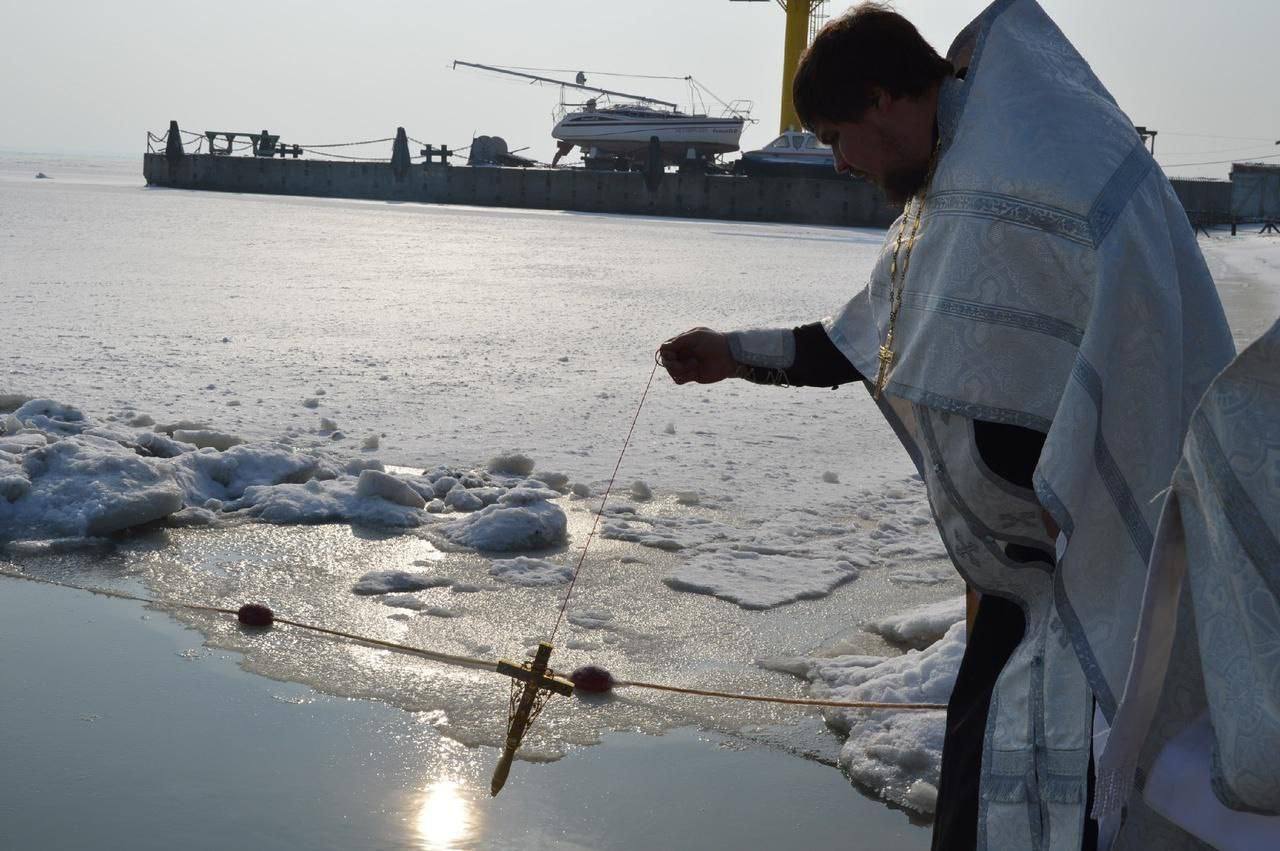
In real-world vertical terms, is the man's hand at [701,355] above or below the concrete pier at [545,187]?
above

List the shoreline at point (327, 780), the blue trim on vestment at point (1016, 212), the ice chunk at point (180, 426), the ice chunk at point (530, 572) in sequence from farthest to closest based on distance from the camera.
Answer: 1. the ice chunk at point (180, 426)
2. the ice chunk at point (530, 572)
3. the shoreline at point (327, 780)
4. the blue trim on vestment at point (1016, 212)

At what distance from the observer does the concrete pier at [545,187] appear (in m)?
45.5

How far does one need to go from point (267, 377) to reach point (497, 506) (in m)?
3.87

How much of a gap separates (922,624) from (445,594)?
153 centimetres

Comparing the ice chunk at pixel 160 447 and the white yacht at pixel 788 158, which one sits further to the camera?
the white yacht at pixel 788 158

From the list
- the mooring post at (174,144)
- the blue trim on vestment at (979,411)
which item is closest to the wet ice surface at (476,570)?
the blue trim on vestment at (979,411)

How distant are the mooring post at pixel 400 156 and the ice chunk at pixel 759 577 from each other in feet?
163

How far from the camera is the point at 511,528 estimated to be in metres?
5.32

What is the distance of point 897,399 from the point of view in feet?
7.59

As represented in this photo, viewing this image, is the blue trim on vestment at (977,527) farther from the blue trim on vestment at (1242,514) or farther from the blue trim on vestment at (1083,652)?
the blue trim on vestment at (1242,514)

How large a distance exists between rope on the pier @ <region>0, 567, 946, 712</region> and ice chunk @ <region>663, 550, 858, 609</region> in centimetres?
88

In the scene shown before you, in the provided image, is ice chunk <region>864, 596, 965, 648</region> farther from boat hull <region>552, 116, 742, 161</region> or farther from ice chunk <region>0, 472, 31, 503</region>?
boat hull <region>552, 116, 742, 161</region>

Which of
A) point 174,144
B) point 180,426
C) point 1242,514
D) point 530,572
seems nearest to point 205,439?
point 180,426

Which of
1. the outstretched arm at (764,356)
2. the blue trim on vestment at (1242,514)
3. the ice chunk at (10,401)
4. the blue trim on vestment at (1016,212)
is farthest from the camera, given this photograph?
the ice chunk at (10,401)
